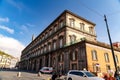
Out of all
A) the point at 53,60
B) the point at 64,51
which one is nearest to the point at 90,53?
the point at 64,51

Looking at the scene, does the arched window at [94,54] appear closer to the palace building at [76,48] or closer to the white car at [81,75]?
the palace building at [76,48]

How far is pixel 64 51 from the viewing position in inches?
1161

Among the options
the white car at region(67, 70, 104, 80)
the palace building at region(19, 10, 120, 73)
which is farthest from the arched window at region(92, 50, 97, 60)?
the white car at region(67, 70, 104, 80)

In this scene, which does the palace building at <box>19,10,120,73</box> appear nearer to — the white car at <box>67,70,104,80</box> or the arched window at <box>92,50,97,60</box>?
the arched window at <box>92,50,97,60</box>

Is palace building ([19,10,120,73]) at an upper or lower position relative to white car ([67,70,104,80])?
upper

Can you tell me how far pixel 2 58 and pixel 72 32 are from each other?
8893 cm

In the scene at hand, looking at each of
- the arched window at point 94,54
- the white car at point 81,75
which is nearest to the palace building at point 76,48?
the arched window at point 94,54

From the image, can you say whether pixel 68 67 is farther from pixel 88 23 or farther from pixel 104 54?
pixel 88 23

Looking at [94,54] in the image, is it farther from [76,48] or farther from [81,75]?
[81,75]

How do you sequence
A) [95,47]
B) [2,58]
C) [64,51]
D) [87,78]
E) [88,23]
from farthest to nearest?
[2,58]
[88,23]
[64,51]
[95,47]
[87,78]

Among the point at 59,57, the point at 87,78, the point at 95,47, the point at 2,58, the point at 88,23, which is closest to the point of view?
the point at 87,78

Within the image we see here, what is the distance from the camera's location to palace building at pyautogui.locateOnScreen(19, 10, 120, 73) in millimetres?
23844

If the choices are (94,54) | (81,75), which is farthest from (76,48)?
(81,75)

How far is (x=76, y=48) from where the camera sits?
25.5 m
